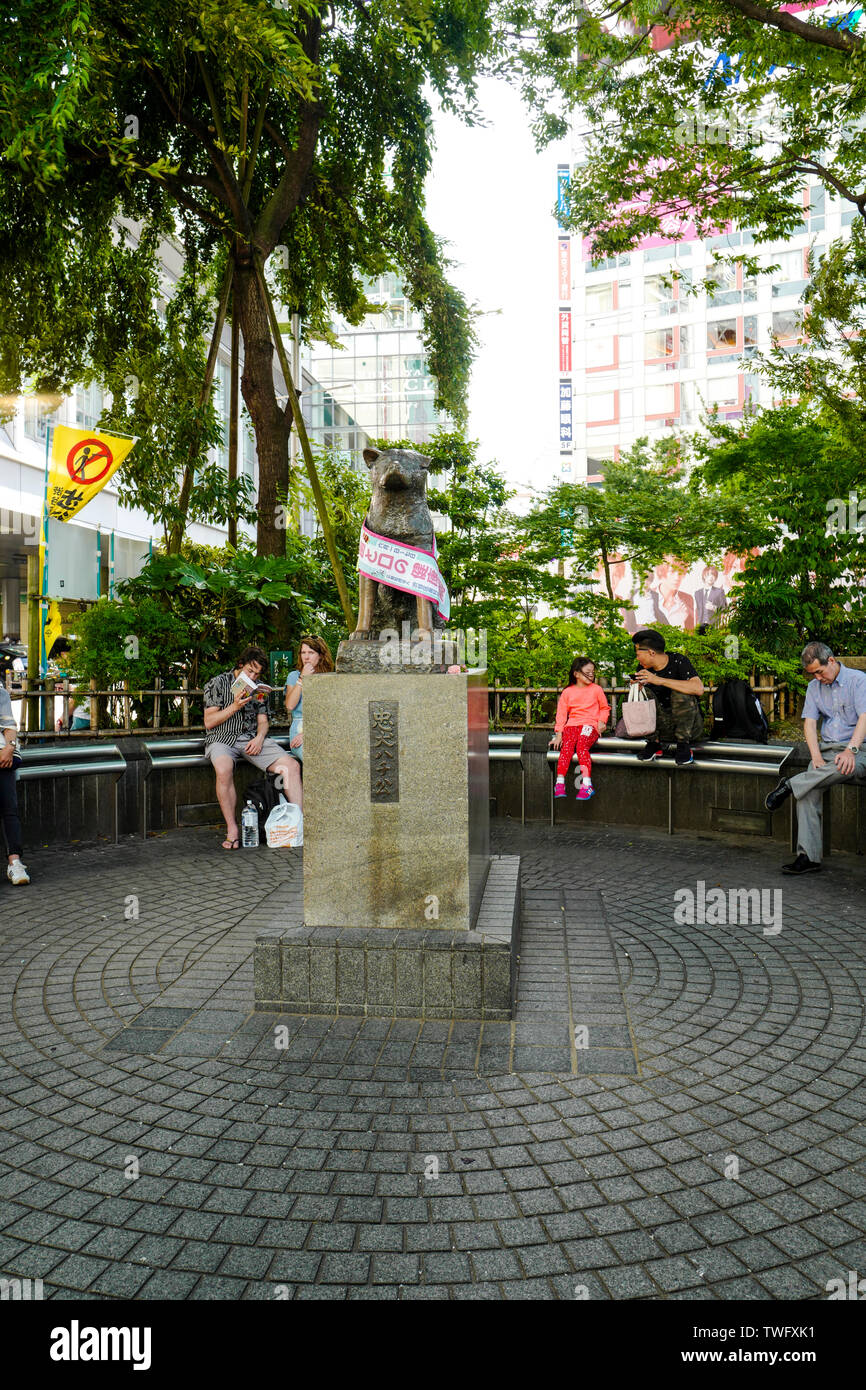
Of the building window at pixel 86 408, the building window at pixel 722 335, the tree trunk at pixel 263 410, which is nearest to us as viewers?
the tree trunk at pixel 263 410

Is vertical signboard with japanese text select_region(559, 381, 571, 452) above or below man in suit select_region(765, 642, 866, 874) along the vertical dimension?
above

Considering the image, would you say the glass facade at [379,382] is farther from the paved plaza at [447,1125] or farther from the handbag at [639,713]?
the paved plaza at [447,1125]

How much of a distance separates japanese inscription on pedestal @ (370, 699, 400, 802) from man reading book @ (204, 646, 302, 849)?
412 cm

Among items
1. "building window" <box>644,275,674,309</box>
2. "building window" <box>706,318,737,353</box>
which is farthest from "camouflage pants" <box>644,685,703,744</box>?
"building window" <box>644,275,674,309</box>

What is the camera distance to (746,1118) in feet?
10.3

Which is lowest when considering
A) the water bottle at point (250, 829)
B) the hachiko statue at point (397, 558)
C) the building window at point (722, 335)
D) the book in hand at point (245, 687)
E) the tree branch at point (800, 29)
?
the water bottle at point (250, 829)

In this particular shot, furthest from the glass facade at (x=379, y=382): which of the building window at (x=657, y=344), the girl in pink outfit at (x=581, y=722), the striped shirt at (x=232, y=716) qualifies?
the striped shirt at (x=232, y=716)

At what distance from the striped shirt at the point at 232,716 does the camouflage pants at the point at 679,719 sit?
4.08 metres

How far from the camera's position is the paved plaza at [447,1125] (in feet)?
7.82

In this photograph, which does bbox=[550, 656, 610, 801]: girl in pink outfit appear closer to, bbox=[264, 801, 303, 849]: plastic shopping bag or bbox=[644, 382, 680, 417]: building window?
bbox=[264, 801, 303, 849]: plastic shopping bag

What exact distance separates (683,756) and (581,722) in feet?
3.53

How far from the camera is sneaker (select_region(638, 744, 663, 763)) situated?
8.83 m

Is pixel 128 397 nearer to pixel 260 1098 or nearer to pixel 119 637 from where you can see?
pixel 119 637

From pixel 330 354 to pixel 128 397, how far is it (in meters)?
49.5
